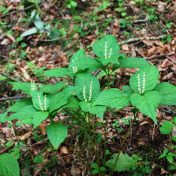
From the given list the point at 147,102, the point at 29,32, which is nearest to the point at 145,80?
the point at 147,102

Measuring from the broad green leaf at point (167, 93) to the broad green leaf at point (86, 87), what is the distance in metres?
0.45

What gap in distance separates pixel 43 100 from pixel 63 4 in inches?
139

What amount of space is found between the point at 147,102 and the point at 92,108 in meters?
0.39

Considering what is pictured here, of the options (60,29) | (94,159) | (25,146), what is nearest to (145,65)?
(94,159)

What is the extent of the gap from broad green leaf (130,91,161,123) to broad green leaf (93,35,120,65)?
0.43m

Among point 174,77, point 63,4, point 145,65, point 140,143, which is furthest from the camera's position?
point 63,4

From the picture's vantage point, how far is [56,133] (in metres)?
2.30

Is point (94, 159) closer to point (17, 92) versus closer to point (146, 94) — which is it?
point (146, 94)

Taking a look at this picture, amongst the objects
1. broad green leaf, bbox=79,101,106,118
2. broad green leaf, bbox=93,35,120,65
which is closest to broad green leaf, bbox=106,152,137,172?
broad green leaf, bbox=79,101,106,118

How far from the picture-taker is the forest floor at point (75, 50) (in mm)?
3135

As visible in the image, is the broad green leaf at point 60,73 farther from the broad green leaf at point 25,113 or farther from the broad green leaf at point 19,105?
the broad green leaf at point 25,113

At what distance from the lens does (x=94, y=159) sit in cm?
306

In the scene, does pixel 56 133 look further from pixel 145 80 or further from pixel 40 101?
pixel 145 80

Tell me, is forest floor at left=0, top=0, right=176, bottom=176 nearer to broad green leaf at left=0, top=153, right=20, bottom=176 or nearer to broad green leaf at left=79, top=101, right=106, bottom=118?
broad green leaf at left=0, top=153, right=20, bottom=176
